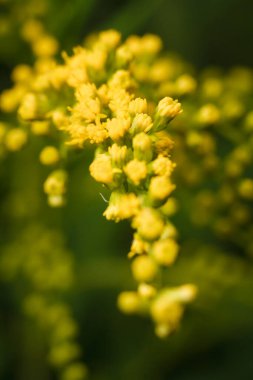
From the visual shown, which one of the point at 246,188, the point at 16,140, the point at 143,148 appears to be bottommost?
the point at 143,148

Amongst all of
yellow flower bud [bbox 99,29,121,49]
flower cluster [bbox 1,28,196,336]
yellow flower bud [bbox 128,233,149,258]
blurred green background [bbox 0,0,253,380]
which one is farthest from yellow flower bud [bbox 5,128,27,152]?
yellow flower bud [bbox 128,233,149,258]

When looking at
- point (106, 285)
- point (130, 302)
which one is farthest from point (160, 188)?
point (106, 285)

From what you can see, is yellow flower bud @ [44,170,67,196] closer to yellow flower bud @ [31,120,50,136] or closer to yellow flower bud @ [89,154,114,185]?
yellow flower bud @ [31,120,50,136]

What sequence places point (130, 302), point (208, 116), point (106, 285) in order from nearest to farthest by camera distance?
point (130, 302), point (208, 116), point (106, 285)

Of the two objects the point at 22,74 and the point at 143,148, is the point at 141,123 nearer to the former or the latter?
the point at 143,148

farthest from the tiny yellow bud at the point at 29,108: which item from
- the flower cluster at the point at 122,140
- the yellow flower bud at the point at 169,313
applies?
the yellow flower bud at the point at 169,313

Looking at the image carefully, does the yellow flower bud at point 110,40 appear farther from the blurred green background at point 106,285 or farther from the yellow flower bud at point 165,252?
the yellow flower bud at point 165,252
